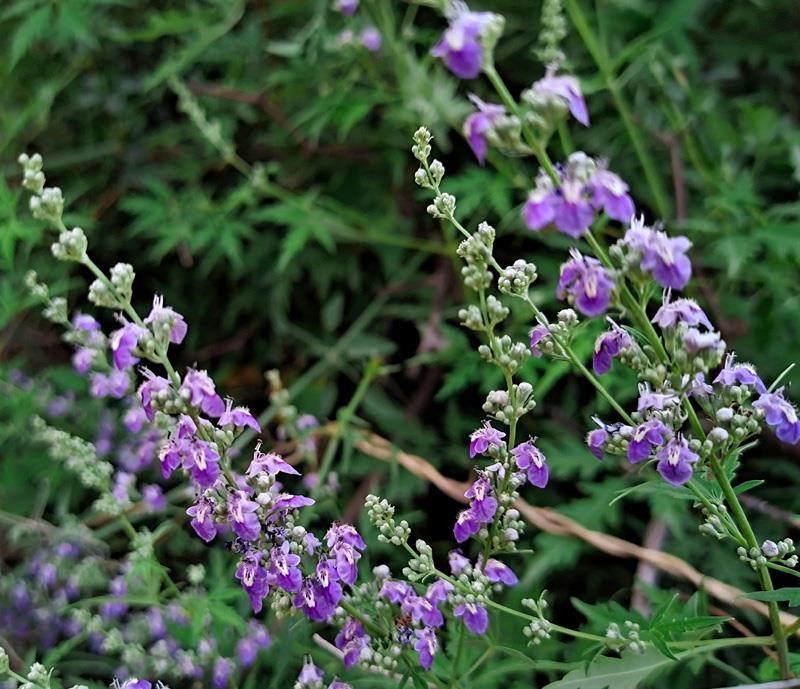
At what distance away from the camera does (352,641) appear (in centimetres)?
109

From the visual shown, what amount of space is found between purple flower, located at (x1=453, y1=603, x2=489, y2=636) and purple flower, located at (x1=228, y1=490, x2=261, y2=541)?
0.87ft

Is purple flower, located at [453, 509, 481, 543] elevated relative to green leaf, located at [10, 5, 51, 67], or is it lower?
lower

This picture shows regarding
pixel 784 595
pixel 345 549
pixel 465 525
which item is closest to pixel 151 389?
pixel 345 549

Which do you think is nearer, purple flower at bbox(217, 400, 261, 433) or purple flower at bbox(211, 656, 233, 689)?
purple flower at bbox(217, 400, 261, 433)

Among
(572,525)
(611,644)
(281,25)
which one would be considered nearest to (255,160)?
(281,25)

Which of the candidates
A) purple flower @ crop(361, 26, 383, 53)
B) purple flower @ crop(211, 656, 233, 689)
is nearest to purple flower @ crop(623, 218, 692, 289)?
purple flower @ crop(211, 656, 233, 689)

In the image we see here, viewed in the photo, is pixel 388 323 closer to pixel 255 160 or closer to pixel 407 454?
pixel 407 454

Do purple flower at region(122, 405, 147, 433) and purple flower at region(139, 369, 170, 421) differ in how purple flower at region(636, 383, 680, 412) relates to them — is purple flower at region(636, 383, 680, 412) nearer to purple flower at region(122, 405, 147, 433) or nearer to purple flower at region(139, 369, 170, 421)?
purple flower at region(139, 369, 170, 421)

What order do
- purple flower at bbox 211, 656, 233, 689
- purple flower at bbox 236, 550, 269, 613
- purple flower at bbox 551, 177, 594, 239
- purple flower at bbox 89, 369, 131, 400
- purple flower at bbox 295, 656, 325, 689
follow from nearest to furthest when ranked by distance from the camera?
purple flower at bbox 551, 177, 594, 239, purple flower at bbox 236, 550, 269, 613, purple flower at bbox 295, 656, 325, 689, purple flower at bbox 211, 656, 233, 689, purple flower at bbox 89, 369, 131, 400

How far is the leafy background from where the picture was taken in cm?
195

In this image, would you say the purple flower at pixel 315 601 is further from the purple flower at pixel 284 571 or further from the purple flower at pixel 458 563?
the purple flower at pixel 458 563

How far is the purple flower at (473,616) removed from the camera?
106 centimetres

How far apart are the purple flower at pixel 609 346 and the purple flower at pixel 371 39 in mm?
1400

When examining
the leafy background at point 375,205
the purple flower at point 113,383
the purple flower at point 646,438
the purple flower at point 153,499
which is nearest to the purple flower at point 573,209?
the purple flower at point 646,438
